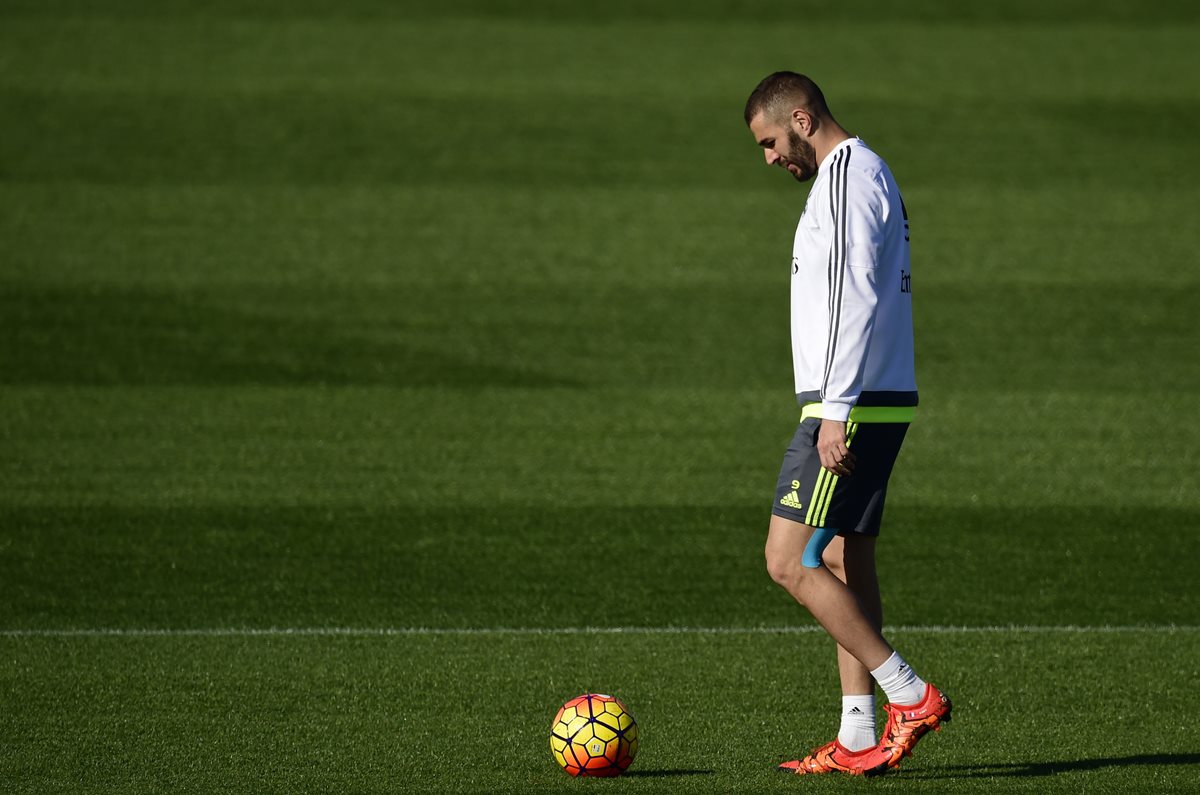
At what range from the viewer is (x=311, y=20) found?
19594mm

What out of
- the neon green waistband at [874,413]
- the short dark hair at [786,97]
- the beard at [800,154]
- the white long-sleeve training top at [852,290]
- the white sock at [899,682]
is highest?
the short dark hair at [786,97]

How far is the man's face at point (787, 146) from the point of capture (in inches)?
207

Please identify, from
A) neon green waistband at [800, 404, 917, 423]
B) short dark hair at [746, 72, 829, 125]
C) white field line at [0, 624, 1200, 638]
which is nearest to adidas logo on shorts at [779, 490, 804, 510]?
neon green waistband at [800, 404, 917, 423]

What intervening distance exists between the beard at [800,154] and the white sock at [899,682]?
153 centimetres

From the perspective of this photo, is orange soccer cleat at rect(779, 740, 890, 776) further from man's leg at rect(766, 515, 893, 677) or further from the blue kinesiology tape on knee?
the blue kinesiology tape on knee

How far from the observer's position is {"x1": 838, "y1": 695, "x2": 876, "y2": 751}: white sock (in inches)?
210

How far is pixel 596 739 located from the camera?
209 inches

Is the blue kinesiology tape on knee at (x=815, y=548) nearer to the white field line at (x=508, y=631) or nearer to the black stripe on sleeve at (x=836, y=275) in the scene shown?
the black stripe on sleeve at (x=836, y=275)

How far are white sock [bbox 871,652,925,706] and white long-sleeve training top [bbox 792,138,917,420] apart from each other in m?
0.79

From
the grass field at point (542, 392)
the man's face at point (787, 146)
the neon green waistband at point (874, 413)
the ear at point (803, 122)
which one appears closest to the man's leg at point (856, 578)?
the grass field at point (542, 392)

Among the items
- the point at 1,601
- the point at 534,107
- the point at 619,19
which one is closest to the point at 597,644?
the point at 1,601

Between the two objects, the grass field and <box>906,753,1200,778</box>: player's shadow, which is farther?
the grass field

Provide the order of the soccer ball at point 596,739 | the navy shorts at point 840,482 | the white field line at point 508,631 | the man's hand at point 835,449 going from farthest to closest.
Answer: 1. the white field line at point 508,631
2. the soccer ball at point 596,739
3. the navy shorts at point 840,482
4. the man's hand at point 835,449

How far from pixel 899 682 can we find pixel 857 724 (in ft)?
1.07
